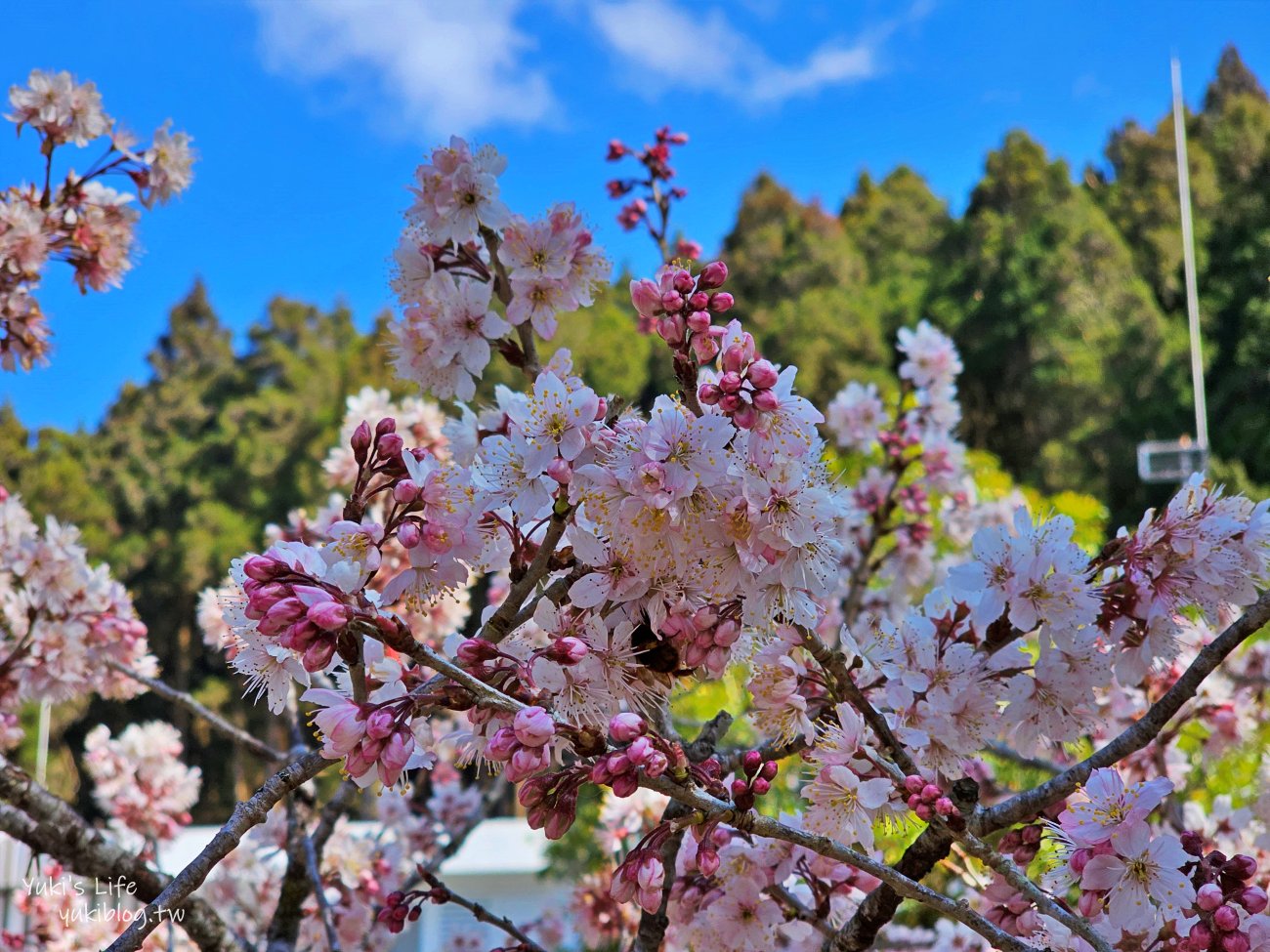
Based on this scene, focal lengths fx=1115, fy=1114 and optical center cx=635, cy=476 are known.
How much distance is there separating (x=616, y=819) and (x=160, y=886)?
43.9 inches

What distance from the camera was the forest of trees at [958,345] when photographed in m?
14.7

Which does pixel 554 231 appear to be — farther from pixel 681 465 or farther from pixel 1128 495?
pixel 1128 495

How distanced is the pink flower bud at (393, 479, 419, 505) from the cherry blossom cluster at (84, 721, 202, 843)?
2.92 m

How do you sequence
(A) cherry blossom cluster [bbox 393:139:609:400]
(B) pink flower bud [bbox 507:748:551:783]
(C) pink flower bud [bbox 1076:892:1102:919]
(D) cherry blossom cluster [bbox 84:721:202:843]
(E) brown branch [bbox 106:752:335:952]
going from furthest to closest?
(D) cherry blossom cluster [bbox 84:721:202:843] < (A) cherry blossom cluster [bbox 393:139:609:400] < (C) pink flower bud [bbox 1076:892:1102:919] < (B) pink flower bud [bbox 507:748:551:783] < (E) brown branch [bbox 106:752:335:952]

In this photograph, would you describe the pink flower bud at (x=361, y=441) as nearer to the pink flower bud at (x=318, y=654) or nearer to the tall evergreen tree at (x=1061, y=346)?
the pink flower bud at (x=318, y=654)

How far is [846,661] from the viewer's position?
144cm

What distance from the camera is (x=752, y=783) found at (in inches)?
42.2

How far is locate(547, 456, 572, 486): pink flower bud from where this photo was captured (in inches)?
43.5

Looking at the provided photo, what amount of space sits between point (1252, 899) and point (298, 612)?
1.00 m

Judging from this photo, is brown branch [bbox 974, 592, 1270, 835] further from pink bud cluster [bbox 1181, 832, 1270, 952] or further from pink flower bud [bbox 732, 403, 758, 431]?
pink flower bud [bbox 732, 403, 758, 431]

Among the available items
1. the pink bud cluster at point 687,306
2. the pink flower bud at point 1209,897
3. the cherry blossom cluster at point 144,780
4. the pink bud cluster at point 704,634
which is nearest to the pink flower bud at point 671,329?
the pink bud cluster at point 687,306

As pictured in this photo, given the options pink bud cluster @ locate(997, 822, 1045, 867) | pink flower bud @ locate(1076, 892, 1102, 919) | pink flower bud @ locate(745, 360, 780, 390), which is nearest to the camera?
pink flower bud @ locate(745, 360, 780, 390)

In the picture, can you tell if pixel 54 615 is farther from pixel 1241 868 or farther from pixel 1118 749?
pixel 1241 868

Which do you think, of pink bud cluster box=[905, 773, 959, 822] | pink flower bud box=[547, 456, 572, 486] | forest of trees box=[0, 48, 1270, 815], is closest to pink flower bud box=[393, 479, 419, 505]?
pink flower bud box=[547, 456, 572, 486]
